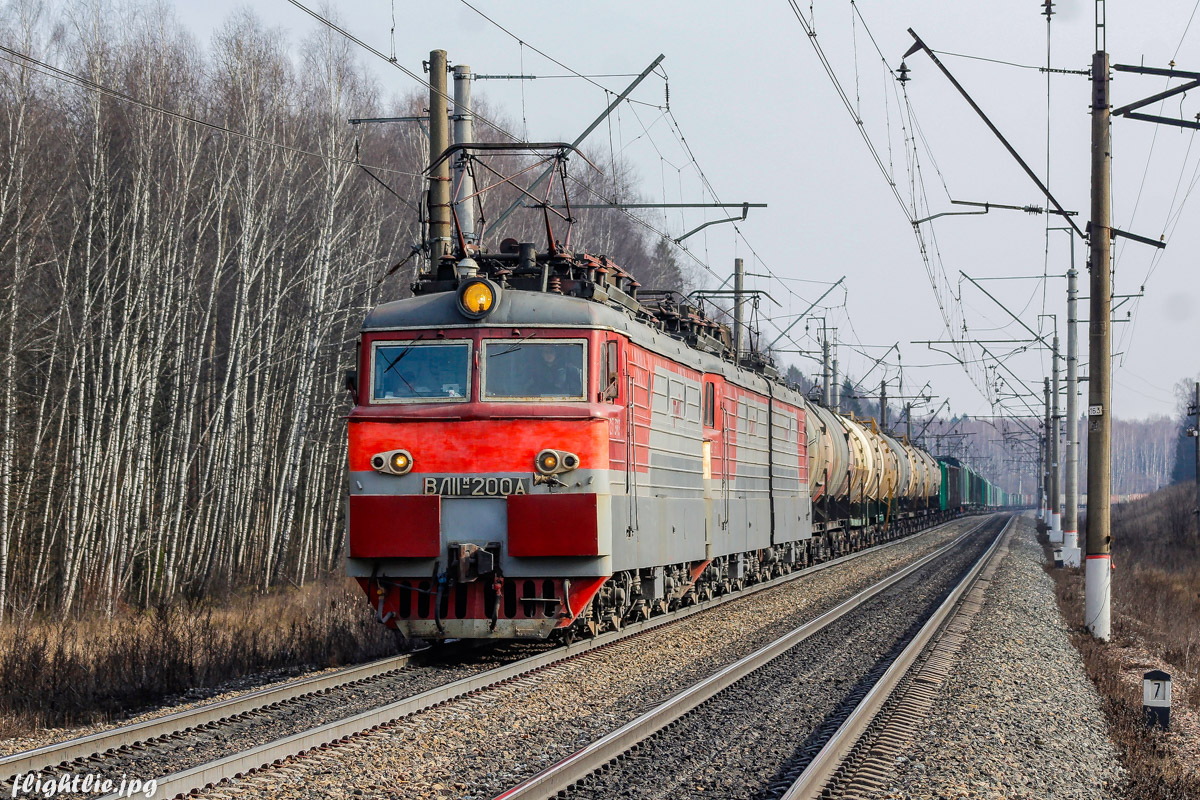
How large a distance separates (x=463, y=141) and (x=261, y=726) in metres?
8.70

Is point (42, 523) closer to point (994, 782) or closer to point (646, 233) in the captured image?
point (994, 782)

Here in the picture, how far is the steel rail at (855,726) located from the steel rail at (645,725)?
1.22m

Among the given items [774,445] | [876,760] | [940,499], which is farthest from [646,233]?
[876,760]

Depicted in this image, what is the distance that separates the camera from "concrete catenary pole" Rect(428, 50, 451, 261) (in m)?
14.4

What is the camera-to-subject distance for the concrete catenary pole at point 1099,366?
15.5m

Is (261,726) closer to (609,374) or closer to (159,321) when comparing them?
(609,374)

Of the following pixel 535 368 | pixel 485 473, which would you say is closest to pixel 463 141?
pixel 535 368

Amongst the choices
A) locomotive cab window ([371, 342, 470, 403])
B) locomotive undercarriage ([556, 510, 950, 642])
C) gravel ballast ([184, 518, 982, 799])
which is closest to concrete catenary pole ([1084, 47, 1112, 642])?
gravel ballast ([184, 518, 982, 799])

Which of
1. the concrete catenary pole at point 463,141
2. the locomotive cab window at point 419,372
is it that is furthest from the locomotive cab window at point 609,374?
the concrete catenary pole at point 463,141

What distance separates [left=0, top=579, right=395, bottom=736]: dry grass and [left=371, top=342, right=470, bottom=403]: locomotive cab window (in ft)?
8.87

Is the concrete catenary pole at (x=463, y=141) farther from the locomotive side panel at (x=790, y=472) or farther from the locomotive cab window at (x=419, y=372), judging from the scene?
the locomotive side panel at (x=790, y=472)

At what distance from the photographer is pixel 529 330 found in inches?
445

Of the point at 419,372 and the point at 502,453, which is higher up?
the point at 419,372

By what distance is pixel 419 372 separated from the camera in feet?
37.3
